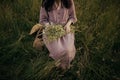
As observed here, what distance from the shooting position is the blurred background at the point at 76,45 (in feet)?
11.0

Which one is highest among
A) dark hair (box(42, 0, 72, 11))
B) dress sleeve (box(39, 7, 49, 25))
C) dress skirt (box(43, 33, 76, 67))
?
dark hair (box(42, 0, 72, 11))

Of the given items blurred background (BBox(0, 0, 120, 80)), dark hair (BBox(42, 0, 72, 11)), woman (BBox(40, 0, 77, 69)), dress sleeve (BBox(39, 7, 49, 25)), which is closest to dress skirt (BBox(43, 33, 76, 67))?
woman (BBox(40, 0, 77, 69))

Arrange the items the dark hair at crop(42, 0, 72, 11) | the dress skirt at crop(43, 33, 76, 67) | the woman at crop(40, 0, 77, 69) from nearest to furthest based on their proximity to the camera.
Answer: the dress skirt at crop(43, 33, 76, 67), the woman at crop(40, 0, 77, 69), the dark hair at crop(42, 0, 72, 11)

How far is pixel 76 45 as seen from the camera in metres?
3.74

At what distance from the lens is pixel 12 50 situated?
3.57 meters

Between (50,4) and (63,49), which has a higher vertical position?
(50,4)

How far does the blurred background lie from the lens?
131 inches

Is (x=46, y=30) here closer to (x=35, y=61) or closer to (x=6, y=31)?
(x=35, y=61)

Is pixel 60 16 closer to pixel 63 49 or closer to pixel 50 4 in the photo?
pixel 50 4

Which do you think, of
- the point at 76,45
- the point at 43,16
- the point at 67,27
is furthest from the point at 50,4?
the point at 76,45

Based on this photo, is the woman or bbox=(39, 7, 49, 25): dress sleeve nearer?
the woman

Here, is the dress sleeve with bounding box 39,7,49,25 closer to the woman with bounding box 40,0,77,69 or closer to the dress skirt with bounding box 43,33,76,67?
the woman with bounding box 40,0,77,69

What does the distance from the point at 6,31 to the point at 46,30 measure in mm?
748

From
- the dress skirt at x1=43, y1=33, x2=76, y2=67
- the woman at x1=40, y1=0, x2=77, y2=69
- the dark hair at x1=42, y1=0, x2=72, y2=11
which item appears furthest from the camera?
the dark hair at x1=42, y1=0, x2=72, y2=11
